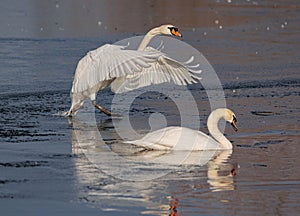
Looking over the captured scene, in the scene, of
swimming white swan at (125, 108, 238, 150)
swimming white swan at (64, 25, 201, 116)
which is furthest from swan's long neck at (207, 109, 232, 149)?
swimming white swan at (64, 25, 201, 116)

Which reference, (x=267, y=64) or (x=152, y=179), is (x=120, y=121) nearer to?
(x=152, y=179)

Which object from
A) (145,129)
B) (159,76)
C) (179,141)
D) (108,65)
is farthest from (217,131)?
(159,76)

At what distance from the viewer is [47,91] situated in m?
14.2

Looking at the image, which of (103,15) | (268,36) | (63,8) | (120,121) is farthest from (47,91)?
(63,8)

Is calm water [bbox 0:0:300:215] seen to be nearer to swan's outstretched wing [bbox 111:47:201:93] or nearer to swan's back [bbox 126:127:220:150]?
swan's back [bbox 126:127:220:150]

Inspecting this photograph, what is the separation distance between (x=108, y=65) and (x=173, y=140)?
6.16ft

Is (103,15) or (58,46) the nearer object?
(58,46)

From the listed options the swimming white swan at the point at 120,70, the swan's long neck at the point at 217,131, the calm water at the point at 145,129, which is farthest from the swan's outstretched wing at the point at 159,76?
the swan's long neck at the point at 217,131

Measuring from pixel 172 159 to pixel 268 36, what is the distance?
38.6ft

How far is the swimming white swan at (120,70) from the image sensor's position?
11.5m

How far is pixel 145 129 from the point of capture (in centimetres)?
1166

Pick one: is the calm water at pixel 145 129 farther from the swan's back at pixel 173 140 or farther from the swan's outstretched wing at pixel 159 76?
the swan's outstretched wing at pixel 159 76

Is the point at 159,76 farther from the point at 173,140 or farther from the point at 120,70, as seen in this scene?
the point at 173,140

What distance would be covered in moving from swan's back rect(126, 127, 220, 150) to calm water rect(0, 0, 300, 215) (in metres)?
0.16
